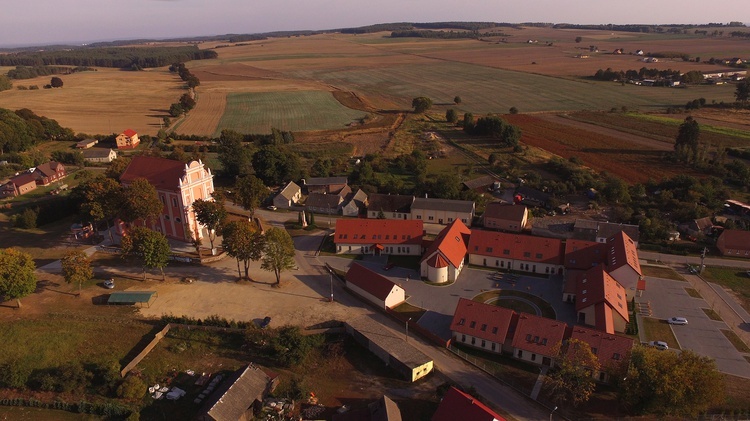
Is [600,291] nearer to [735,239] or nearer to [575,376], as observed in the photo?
[575,376]

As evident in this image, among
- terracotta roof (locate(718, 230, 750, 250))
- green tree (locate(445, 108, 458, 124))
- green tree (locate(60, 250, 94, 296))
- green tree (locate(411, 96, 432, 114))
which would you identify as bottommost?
terracotta roof (locate(718, 230, 750, 250))

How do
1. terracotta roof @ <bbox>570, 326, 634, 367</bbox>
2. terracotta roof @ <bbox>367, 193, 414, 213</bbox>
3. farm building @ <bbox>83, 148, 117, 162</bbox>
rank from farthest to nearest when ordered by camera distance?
farm building @ <bbox>83, 148, 117, 162</bbox> → terracotta roof @ <bbox>367, 193, 414, 213</bbox> → terracotta roof @ <bbox>570, 326, 634, 367</bbox>

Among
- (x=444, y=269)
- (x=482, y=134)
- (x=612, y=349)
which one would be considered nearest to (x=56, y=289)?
(x=444, y=269)

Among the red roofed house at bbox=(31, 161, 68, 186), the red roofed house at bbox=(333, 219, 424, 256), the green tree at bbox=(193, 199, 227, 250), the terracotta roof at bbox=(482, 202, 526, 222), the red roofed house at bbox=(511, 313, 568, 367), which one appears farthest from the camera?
the red roofed house at bbox=(31, 161, 68, 186)

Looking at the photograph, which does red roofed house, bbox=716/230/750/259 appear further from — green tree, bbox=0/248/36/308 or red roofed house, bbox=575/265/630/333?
green tree, bbox=0/248/36/308

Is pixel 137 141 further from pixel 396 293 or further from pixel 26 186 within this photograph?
pixel 396 293

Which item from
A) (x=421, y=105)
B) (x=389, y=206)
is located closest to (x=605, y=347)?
(x=389, y=206)

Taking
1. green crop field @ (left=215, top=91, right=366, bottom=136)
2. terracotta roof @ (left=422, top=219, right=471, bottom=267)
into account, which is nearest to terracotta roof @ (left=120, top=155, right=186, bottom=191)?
terracotta roof @ (left=422, top=219, right=471, bottom=267)
